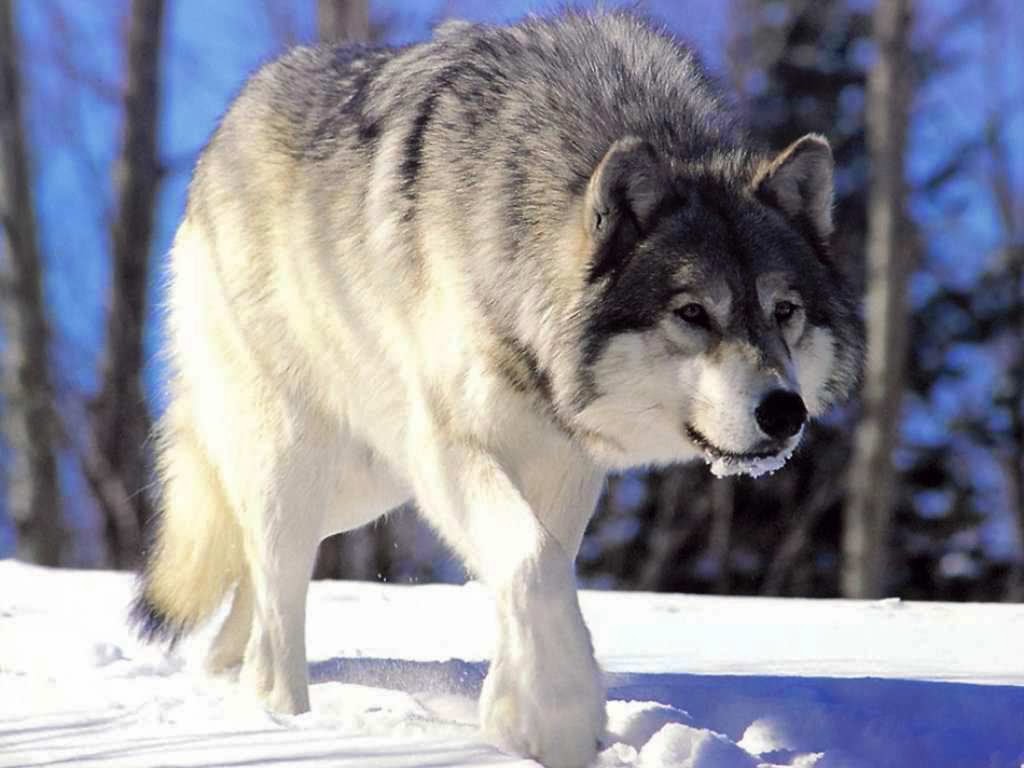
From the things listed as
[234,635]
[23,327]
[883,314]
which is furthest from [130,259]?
[234,635]

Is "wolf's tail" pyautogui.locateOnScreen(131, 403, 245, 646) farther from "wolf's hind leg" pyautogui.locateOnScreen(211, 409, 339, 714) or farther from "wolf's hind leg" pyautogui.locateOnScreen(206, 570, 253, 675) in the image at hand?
"wolf's hind leg" pyautogui.locateOnScreen(211, 409, 339, 714)

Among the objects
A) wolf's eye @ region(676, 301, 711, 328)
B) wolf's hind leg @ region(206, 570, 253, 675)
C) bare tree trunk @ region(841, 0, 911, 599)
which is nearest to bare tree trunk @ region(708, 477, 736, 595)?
bare tree trunk @ region(841, 0, 911, 599)

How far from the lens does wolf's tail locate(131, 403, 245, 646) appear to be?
462 cm

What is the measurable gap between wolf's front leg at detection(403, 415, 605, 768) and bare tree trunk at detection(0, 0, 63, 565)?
7.58m

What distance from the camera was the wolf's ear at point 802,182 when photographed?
3.66 metres

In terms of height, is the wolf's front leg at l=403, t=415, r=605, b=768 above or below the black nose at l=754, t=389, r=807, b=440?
below

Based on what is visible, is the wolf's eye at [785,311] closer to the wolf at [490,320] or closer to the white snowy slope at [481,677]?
the wolf at [490,320]

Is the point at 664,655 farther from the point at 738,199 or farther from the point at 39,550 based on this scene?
the point at 39,550

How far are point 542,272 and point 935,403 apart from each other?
1174 cm

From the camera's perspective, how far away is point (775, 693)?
4.05m

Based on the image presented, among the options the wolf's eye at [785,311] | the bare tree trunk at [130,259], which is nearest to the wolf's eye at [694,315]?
the wolf's eye at [785,311]

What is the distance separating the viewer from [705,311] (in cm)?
328

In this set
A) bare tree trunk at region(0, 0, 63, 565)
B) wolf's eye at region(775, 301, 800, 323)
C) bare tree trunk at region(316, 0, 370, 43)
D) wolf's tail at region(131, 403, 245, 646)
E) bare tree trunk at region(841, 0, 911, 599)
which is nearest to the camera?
wolf's eye at region(775, 301, 800, 323)

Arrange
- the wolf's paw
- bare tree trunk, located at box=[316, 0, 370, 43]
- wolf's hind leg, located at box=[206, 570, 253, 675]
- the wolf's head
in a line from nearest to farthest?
1. the wolf's paw
2. the wolf's head
3. wolf's hind leg, located at box=[206, 570, 253, 675]
4. bare tree trunk, located at box=[316, 0, 370, 43]
